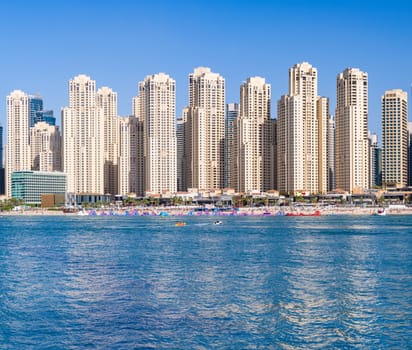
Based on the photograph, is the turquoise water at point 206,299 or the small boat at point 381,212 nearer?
the turquoise water at point 206,299

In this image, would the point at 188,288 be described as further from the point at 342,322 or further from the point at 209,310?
the point at 342,322

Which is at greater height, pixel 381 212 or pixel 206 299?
pixel 206 299

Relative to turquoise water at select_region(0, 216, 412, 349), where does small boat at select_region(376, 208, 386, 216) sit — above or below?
below

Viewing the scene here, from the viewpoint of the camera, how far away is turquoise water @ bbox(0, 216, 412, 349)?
3206 cm

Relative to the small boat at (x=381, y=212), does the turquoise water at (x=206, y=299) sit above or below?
above

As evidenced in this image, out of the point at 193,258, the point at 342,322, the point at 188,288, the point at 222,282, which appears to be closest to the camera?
the point at 342,322

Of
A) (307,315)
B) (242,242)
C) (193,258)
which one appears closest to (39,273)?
(193,258)

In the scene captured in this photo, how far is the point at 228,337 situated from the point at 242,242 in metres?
52.0

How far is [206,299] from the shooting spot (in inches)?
1594

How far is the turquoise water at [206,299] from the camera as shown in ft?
105

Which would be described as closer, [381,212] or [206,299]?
[206,299]

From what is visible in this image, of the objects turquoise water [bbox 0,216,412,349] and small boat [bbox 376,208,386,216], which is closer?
turquoise water [bbox 0,216,412,349]

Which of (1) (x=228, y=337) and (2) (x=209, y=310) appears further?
(2) (x=209, y=310)

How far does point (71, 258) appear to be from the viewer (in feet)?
211
